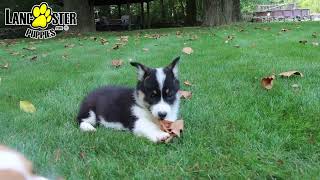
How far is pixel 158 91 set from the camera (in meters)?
4.06

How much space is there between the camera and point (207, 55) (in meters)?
8.94

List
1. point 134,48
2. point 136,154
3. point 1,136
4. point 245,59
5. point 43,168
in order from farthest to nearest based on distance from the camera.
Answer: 1. point 134,48
2. point 245,59
3. point 1,136
4. point 136,154
5. point 43,168

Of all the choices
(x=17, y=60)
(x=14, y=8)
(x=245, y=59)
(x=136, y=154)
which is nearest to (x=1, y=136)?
(x=136, y=154)

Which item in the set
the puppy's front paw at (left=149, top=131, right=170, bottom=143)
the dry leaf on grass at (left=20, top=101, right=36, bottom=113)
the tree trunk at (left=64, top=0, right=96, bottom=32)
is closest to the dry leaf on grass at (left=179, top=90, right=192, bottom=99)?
the puppy's front paw at (left=149, top=131, right=170, bottom=143)

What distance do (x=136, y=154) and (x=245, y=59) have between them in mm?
4709

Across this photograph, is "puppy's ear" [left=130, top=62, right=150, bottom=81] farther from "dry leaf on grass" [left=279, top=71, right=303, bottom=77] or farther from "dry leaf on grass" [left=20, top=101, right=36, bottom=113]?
"dry leaf on grass" [left=279, top=71, right=303, bottom=77]

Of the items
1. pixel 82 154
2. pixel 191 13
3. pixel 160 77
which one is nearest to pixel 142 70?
pixel 160 77

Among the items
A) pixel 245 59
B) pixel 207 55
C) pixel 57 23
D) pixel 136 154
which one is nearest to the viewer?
pixel 136 154

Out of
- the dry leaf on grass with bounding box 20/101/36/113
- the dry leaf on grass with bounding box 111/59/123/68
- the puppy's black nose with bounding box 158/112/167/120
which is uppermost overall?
the dry leaf on grass with bounding box 111/59/123/68

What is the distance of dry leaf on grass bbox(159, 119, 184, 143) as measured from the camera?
397 centimetres

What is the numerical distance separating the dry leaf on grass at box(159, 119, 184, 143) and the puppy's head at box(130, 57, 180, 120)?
10 cm

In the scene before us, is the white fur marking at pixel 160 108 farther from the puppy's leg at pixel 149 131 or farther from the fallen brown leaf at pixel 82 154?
the fallen brown leaf at pixel 82 154

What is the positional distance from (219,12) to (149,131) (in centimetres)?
1595

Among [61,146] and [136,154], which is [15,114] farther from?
[136,154]
